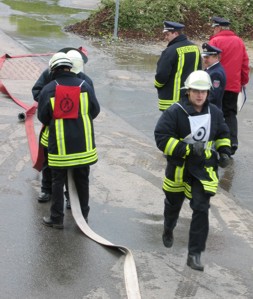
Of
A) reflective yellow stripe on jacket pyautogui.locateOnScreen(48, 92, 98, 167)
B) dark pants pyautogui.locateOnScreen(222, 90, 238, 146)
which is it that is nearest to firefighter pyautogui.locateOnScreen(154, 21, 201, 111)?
dark pants pyautogui.locateOnScreen(222, 90, 238, 146)

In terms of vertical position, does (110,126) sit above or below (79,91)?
below

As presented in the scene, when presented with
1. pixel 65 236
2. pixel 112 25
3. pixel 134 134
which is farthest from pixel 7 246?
pixel 112 25

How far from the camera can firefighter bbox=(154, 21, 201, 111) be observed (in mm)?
7797

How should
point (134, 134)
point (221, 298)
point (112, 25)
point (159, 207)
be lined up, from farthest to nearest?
point (112, 25) → point (134, 134) → point (159, 207) → point (221, 298)

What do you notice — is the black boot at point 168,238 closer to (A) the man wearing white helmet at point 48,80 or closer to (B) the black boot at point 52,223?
(B) the black boot at point 52,223

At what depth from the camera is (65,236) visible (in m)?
5.76

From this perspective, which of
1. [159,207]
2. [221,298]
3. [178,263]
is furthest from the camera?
[159,207]

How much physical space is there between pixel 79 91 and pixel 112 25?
12352 millimetres

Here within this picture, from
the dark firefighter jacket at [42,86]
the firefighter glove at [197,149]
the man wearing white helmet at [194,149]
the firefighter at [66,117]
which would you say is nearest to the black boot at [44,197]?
the dark firefighter jacket at [42,86]

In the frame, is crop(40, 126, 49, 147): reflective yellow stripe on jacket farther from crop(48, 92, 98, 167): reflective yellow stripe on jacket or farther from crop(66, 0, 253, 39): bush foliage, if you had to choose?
crop(66, 0, 253, 39): bush foliage

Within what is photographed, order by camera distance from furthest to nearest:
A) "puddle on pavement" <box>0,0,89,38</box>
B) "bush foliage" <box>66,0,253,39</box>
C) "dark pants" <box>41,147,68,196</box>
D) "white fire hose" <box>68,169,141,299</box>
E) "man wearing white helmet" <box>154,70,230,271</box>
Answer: "bush foliage" <box>66,0,253,39</box>
"puddle on pavement" <box>0,0,89,38</box>
"dark pants" <box>41,147,68,196</box>
"man wearing white helmet" <box>154,70,230,271</box>
"white fire hose" <box>68,169,141,299</box>

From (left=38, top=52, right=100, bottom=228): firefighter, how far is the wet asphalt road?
0.73 meters

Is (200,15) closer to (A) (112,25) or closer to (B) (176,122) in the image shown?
(A) (112,25)

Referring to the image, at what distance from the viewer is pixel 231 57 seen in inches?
331
